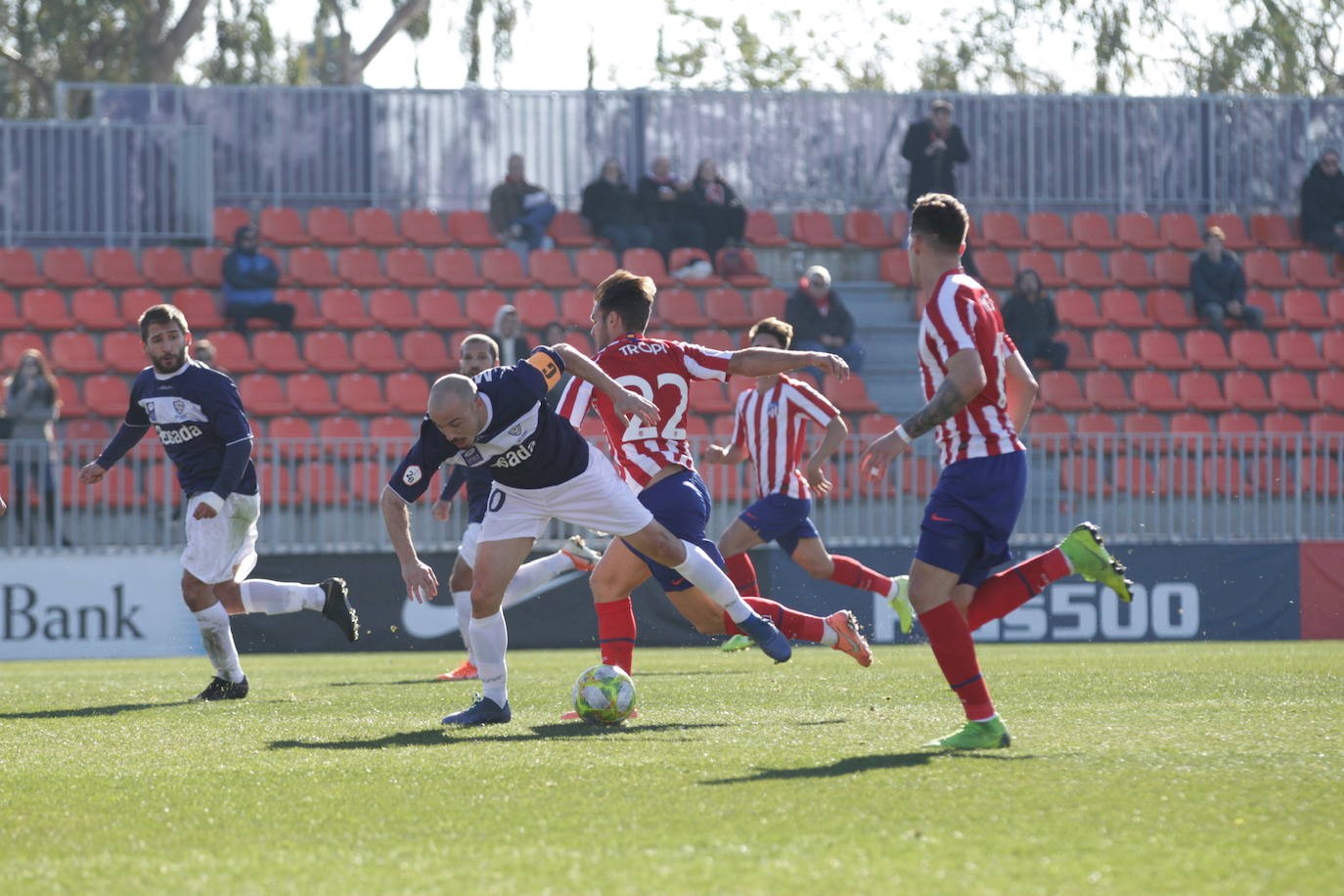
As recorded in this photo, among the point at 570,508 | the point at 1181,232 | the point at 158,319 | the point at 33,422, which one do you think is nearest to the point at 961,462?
the point at 570,508

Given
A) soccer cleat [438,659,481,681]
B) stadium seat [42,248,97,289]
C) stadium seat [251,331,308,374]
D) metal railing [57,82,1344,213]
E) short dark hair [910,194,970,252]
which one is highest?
metal railing [57,82,1344,213]

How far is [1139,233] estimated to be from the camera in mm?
22781

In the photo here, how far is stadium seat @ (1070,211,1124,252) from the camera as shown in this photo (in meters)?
22.6

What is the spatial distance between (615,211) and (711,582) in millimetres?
14163

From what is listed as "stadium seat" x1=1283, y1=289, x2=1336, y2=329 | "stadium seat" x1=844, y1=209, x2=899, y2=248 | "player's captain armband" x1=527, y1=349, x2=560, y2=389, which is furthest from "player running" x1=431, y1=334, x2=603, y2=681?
"stadium seat" x1=1283, y1=289, x2=1336, y2=329

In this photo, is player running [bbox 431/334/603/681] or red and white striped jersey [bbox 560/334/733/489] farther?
player running [bbox 431/334/603/681]

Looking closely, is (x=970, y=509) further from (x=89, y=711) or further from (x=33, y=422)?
(x=33, y=422)

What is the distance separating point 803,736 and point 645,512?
1231 mm

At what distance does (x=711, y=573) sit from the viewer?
7.31 metres

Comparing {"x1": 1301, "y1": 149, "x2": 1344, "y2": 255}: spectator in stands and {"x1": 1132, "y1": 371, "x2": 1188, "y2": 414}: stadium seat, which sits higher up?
{"x1": 1301, "y1": 149, "x2": 1344, "y2": 255}: spectator in stands

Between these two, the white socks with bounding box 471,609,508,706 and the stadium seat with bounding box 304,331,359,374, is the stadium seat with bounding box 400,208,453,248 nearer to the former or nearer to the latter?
the stadium seat with bounding box 304,331,359,374

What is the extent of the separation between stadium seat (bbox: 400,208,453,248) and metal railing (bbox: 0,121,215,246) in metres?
2.39

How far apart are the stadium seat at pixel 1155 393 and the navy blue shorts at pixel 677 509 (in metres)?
12.8

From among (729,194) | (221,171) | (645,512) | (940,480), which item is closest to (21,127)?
(221,171)
